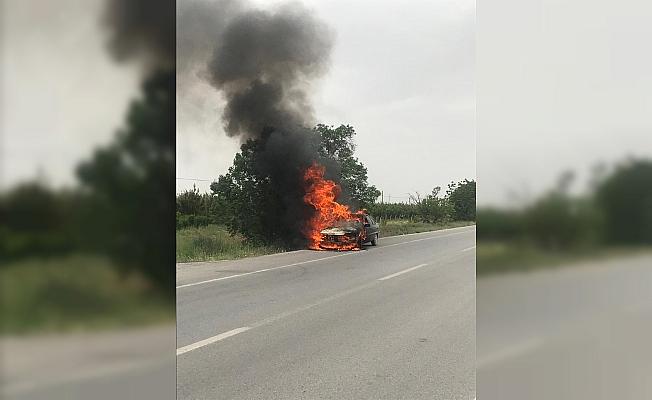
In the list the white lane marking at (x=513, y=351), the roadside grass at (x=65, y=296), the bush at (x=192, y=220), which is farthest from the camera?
the bush at (x=192, y=220)

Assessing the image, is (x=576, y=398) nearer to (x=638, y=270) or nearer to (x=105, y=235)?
(x=638, y=270)

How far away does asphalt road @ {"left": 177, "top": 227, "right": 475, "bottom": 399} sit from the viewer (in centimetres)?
356

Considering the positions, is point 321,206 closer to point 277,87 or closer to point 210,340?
point 277,87

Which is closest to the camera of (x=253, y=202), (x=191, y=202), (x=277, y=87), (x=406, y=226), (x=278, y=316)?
(x=278, y=316)

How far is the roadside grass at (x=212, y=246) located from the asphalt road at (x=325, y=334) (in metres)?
2.61

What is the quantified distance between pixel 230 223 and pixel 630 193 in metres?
14.5

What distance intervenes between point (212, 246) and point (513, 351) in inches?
472

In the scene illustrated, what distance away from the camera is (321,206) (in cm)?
1727

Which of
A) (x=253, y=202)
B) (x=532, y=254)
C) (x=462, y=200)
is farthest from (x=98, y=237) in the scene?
(x=462, y=200)

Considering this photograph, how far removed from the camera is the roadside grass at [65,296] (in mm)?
1155

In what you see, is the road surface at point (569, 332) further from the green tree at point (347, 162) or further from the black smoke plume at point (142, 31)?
the green tree at point (347, 162)

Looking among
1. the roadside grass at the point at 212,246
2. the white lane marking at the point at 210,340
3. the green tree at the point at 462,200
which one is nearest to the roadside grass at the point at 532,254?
the white lane marking at the point at 210,340

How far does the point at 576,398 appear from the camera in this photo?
1.76m

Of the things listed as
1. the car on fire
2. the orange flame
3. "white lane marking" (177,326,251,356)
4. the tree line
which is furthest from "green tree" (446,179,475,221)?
"white lane marking" (177,326,251,356)
